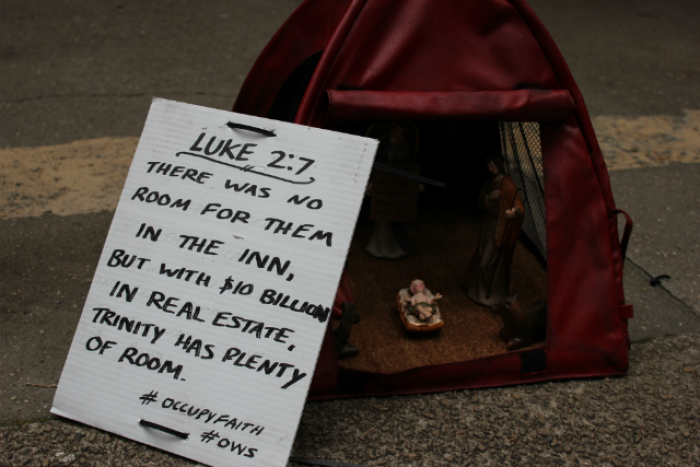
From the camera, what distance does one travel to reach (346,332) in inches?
84.0

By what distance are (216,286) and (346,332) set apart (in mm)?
643

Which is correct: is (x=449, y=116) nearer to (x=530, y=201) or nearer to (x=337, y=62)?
(x=337, y=62)

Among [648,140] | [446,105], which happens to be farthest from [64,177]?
[648,140]

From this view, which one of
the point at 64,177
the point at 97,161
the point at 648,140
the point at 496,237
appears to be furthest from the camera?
the point at 648,140

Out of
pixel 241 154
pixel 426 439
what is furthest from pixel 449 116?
pixel 426 439

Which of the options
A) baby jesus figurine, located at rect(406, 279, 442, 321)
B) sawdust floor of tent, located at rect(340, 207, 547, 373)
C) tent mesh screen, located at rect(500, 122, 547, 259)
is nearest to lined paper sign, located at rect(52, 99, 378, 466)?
sawdust floor of tent, located at rect(340, 207, 547, 373)

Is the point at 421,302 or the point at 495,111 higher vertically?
the point at 495,111

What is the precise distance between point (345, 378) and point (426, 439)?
0.34 m

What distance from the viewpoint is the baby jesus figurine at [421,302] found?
231 cm

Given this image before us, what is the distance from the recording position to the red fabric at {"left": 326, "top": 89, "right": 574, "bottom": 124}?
1.82 m

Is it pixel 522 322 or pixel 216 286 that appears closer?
pixel 216 286

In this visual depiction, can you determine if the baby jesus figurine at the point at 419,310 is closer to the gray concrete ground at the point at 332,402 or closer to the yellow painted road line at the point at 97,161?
the gray concrete ground at the point at 332,402

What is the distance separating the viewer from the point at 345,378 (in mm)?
2004

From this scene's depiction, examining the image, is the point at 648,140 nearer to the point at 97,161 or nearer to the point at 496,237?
the point at 496,237
